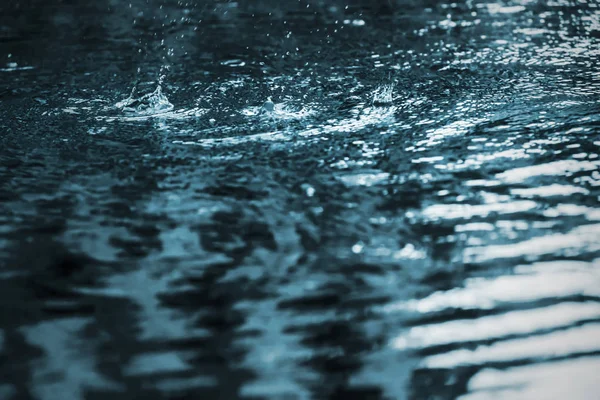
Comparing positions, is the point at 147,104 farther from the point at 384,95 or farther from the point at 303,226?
the point at 303,226

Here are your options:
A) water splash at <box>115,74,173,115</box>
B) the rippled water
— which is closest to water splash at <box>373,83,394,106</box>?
the rippled water

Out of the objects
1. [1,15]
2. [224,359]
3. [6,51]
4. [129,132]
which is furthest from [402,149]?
[1,15]

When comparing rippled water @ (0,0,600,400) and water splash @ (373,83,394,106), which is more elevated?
rippled water @ (0,0,600,400)

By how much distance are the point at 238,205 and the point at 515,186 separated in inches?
34.8

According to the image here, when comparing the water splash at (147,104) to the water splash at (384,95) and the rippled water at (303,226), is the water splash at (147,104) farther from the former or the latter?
the water splash at (384,95)

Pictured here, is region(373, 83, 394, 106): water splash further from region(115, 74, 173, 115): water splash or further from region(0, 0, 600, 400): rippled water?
region(115, 74, 173, 115): water splash

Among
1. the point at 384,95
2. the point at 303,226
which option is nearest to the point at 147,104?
the point at 384,95

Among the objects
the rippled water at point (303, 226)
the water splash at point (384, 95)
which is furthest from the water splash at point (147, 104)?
the water splash at point (384, 95)

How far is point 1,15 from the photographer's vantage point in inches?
218

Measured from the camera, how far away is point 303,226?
82.0 inches

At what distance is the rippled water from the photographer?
59.1 inches

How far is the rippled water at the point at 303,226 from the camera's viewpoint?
1.50 meters

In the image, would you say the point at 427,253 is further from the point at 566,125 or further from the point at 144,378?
the point at 566,125

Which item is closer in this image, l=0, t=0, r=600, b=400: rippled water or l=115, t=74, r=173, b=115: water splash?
l=0, t=0, r=600, b=400: rippled water
